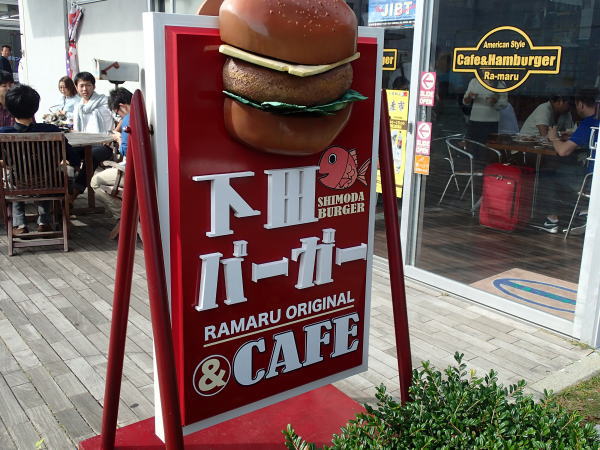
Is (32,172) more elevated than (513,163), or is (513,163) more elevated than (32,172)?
(513,163)

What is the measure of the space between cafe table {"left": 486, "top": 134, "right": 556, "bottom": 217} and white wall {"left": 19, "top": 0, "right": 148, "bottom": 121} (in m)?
6.25

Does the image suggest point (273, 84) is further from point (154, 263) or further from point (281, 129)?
point (154, 263)

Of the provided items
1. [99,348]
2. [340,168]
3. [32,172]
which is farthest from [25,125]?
[340,168]

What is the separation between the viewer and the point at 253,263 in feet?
6.89

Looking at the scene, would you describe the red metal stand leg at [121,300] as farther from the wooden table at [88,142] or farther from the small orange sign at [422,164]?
the wooden table at [88,142]

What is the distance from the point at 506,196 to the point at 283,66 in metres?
2.71

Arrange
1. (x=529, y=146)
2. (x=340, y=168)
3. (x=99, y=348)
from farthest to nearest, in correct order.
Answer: (x=529, y=146)
(x=99, y=348)
(x=340, y=168)

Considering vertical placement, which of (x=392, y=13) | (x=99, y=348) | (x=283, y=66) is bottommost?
(x=99, y=348)

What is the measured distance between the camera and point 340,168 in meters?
2.26

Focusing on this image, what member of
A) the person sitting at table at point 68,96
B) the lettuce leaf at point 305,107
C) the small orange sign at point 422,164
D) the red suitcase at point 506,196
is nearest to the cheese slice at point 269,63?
the lettuce leaf at point 305,107

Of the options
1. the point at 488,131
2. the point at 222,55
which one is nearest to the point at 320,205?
the point at 222,55

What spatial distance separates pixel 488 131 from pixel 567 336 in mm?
1423

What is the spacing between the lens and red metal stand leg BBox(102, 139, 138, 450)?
198 centimetres

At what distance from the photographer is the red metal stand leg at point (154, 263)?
1.78 m
